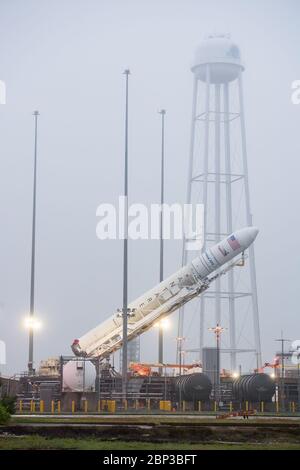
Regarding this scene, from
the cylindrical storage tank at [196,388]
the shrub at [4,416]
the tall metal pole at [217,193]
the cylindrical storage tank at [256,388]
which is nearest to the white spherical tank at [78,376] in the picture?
the cylindrical storage tank at [196,388]

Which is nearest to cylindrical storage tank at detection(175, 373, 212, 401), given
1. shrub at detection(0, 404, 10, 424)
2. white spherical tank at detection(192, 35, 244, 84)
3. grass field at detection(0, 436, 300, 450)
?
shrub at detection(0, 404, 10, 424)

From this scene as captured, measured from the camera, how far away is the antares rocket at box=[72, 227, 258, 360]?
81.7 meters

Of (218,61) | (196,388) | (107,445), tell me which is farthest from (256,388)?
(218,61)

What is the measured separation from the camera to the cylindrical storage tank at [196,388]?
7369cm

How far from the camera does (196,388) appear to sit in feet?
242

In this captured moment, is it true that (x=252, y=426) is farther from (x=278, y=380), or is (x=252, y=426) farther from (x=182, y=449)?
(x=278, y=380)

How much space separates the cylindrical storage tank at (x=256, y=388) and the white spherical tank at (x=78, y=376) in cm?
1091

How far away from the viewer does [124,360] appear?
237 ft

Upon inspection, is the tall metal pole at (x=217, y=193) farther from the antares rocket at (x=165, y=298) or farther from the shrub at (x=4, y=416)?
the shrub at (x=4, y=416)

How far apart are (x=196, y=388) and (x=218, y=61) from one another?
7033cm

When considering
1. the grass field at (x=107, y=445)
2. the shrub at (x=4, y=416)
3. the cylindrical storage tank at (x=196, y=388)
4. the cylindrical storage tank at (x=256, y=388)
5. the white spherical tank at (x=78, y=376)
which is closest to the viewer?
the grass field at (x=107, y=445)

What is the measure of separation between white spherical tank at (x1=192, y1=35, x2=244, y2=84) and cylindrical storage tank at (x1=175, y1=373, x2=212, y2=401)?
6898cm

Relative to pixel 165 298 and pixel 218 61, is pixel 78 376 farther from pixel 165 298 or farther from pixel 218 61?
pixel 218 61
